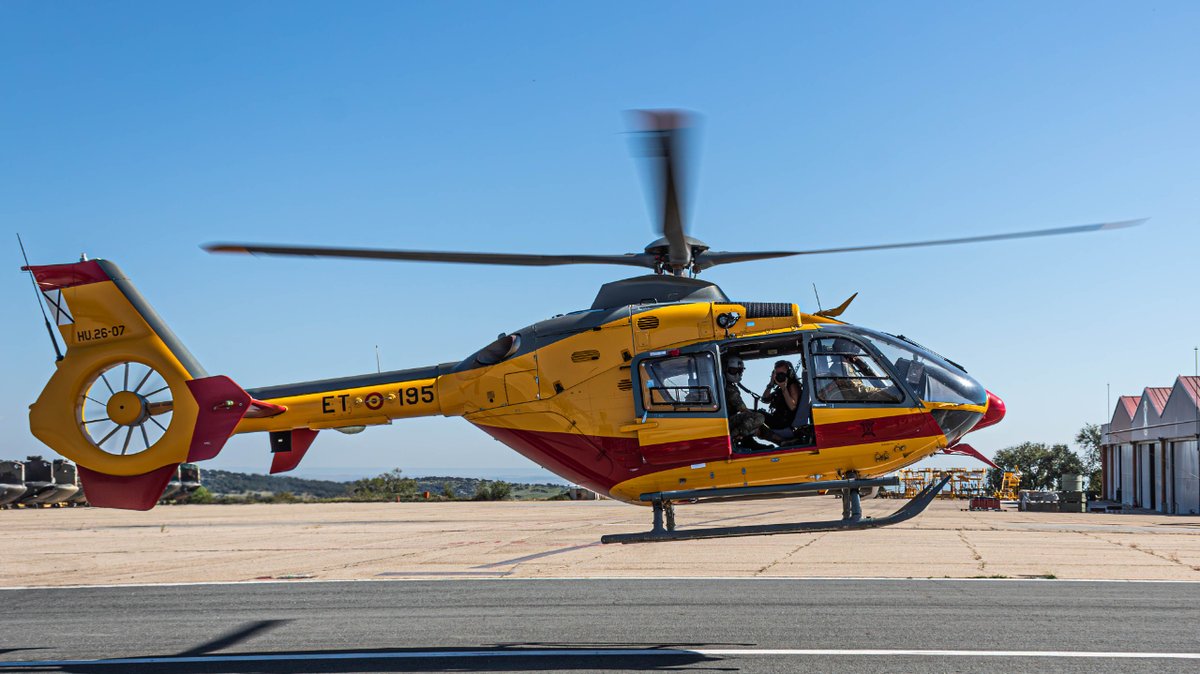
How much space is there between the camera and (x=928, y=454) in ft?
40.0

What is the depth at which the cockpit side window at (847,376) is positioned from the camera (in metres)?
12.1

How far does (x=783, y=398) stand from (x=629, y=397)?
208 cm

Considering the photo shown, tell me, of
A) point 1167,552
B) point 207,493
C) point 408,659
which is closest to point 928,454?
point 408,659

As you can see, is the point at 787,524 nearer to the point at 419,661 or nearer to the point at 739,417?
the point at 739,417

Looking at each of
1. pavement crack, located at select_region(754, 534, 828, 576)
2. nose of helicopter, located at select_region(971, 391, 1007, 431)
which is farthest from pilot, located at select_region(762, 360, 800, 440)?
pavement crack, located at select_region(754, 534, 828, 576)

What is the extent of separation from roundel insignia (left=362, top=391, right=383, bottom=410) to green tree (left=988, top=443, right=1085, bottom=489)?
7335 cm

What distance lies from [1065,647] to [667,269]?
7212 mm

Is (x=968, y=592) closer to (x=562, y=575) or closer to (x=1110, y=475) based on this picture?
(x=562, y=575)

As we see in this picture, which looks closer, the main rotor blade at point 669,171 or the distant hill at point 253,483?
the main rotor blade at point 669,171

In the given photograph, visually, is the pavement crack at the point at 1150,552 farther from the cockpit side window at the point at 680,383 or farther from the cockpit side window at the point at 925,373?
the cockpit side window at the point at 680,383

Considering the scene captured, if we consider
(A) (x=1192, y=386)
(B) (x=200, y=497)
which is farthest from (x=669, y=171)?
(B) (x=200, y=497)

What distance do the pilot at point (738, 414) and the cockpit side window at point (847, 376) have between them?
0.94 meters

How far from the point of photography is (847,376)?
480 inches

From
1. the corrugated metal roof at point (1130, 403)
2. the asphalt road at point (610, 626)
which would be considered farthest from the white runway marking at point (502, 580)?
the corrugated metal roof at point (1130, 403)
